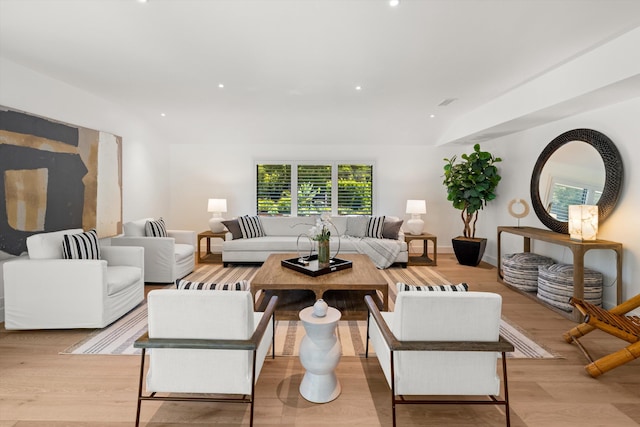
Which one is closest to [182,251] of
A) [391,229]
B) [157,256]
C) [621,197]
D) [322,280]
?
[157,256]

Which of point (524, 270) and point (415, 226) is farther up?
point (415, 226)

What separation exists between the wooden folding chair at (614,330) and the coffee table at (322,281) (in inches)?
60.7

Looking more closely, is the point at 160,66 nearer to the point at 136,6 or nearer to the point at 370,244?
the point at 136,6

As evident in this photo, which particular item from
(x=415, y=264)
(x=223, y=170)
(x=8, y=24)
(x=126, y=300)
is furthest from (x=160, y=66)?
(x=415, y=264)

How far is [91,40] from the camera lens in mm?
2957

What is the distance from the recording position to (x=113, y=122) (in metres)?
5.02

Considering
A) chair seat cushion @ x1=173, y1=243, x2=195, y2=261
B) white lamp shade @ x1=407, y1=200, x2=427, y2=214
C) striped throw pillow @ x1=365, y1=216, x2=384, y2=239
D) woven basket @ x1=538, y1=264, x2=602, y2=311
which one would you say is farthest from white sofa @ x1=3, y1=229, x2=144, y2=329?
white lamp shade @ x1=407, y1=200, x2=427, y2=214

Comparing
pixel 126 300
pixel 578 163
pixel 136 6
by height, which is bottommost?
pixel 126 300

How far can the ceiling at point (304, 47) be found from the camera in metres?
2.45

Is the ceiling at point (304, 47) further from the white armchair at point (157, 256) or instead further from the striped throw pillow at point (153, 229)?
the white armchair at point (157, 256)

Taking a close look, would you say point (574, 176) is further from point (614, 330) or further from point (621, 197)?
point (614, 330)

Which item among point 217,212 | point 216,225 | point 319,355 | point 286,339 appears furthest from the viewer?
point 217,212

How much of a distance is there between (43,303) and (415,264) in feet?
16.7

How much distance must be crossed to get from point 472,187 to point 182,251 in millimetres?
4839
